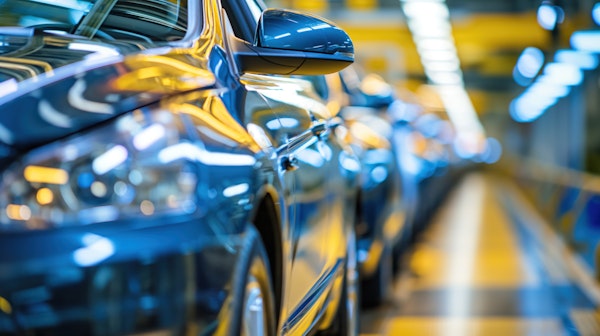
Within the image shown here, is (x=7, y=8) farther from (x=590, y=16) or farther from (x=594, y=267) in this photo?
(x=590, y=16)

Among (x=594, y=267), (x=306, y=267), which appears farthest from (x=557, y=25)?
(x=306, y=267)

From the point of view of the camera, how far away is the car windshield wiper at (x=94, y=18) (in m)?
3.46

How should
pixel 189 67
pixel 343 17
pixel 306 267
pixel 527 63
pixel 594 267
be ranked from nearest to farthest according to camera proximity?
1. pixel 189 67
2. pixel 306 267
3. pixel 594 267
4. pixel 343 17
5. pixel 527 63

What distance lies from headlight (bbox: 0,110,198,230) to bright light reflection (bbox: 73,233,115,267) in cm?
4

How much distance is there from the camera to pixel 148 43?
327cm

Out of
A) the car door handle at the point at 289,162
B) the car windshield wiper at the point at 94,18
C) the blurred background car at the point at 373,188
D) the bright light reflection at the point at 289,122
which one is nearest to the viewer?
the car windshield wiper at the point at 94,18

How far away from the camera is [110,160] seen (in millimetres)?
2461

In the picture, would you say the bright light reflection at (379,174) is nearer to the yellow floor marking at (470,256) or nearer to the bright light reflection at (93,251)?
the yellow floor marking at (470,256)

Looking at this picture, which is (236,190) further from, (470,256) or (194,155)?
(470,256)

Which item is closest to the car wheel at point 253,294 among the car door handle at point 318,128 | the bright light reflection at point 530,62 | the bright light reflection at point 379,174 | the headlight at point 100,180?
the headlight at point 100,180

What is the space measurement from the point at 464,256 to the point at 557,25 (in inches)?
292

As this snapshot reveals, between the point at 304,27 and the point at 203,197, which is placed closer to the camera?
the point at 203,197

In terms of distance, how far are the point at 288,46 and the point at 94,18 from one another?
1.89 feet

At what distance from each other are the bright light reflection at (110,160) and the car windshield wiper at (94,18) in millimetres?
974
